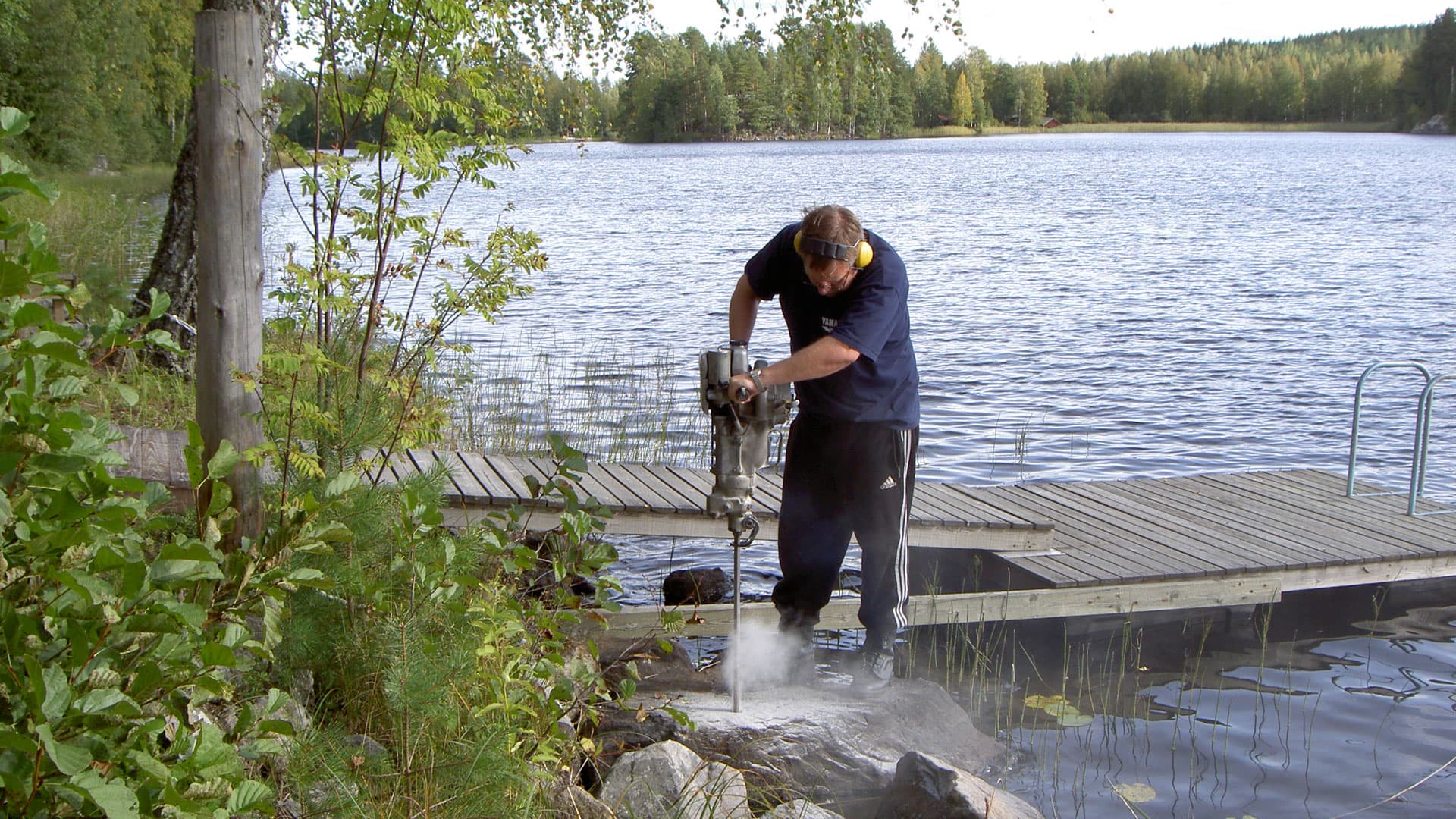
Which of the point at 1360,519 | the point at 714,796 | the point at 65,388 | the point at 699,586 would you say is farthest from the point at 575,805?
the point at 1360,519

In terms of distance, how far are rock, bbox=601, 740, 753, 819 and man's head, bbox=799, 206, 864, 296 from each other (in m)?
1.80

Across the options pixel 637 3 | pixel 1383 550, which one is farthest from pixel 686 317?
pixel 1383 550

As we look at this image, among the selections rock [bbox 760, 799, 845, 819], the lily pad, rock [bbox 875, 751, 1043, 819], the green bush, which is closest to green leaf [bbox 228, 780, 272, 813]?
the green bush

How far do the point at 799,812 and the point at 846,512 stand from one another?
1447 millimetres

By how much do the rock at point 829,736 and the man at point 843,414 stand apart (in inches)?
8.0

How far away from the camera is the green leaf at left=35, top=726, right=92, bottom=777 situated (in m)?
1.75

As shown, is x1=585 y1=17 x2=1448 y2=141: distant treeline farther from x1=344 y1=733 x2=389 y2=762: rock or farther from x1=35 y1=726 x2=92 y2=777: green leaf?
x1=35 y1=726 x2=92 y2=777: green leaf

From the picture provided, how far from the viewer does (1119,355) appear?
1551cm

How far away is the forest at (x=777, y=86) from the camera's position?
30.7 feet

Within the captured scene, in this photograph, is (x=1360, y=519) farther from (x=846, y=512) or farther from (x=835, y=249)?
(x=835, y=249)

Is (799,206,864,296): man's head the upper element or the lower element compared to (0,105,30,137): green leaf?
lower

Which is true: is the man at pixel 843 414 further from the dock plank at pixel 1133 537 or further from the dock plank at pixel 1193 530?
the dock plank at pixel 1193 530

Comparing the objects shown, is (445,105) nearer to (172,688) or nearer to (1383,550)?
(172,688)

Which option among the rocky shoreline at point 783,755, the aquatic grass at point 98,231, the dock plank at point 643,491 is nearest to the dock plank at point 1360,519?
the rocky shoreline at point 783,755
